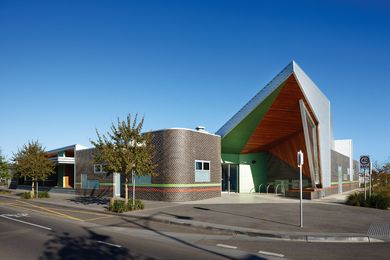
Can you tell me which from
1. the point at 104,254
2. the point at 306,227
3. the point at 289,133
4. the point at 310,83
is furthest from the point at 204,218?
the point at 289,133

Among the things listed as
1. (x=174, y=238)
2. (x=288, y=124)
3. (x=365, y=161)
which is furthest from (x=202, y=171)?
(x=174, y=238)

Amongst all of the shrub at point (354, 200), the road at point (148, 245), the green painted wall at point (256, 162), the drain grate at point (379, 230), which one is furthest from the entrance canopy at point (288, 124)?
the road at point (148, 245)

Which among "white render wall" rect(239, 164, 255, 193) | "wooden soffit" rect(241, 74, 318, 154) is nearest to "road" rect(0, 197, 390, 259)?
"wooden soffit" rect(241, 74, 318, 154)

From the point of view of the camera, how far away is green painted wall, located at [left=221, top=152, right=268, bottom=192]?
106ft

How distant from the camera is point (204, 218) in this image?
573 inches

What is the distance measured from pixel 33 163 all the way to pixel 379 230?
26.2 meters

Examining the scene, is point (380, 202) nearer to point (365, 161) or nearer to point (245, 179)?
point (365, 161)

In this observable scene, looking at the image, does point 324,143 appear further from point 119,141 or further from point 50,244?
point 50,244

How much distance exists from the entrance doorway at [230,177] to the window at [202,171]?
6991mm

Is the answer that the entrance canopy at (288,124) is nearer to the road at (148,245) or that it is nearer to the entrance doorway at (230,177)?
the entrance doorway at (230,177)

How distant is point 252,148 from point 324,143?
22.2ft

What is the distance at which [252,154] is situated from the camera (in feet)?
109

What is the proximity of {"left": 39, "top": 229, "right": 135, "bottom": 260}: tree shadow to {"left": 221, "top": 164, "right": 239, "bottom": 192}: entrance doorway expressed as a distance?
21705 millimetres

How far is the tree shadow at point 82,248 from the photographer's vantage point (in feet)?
27.4
